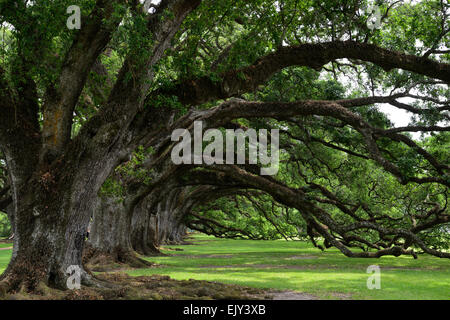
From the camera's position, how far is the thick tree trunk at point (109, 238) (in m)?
17.3

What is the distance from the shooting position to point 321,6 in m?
12.6

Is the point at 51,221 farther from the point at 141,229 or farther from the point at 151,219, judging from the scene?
the point at 151,219

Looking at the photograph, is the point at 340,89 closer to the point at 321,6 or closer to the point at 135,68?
the point at 321,6

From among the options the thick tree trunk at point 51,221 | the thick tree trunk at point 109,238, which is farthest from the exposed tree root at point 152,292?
the thick tree trunk at point 109,238

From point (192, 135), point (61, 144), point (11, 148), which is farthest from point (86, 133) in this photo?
point (192, 135)

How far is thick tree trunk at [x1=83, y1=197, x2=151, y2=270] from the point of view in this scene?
17.3 m

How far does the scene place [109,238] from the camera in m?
17.6

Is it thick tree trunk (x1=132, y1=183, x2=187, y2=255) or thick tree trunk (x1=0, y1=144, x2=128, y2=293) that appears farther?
thick tree trunk (x1=132, y1=183, x2=187, y2=255)

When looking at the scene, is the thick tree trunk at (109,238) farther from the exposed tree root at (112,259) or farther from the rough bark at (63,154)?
the rough bark at (63,154)

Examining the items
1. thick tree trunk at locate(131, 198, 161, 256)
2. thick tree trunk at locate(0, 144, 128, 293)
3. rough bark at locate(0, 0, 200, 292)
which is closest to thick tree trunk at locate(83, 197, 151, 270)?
thick tree trunk at locate(131, 198, 161, 256)

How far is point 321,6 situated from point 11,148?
8.55 metres

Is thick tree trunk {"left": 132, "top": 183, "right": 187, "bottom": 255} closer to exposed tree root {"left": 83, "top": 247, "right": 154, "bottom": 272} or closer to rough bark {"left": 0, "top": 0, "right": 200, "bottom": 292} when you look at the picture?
exposed tree root {"left": 83, "top": 247, "right": 154, "bottom": 272}

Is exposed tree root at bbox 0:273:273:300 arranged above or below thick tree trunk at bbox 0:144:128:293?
below
